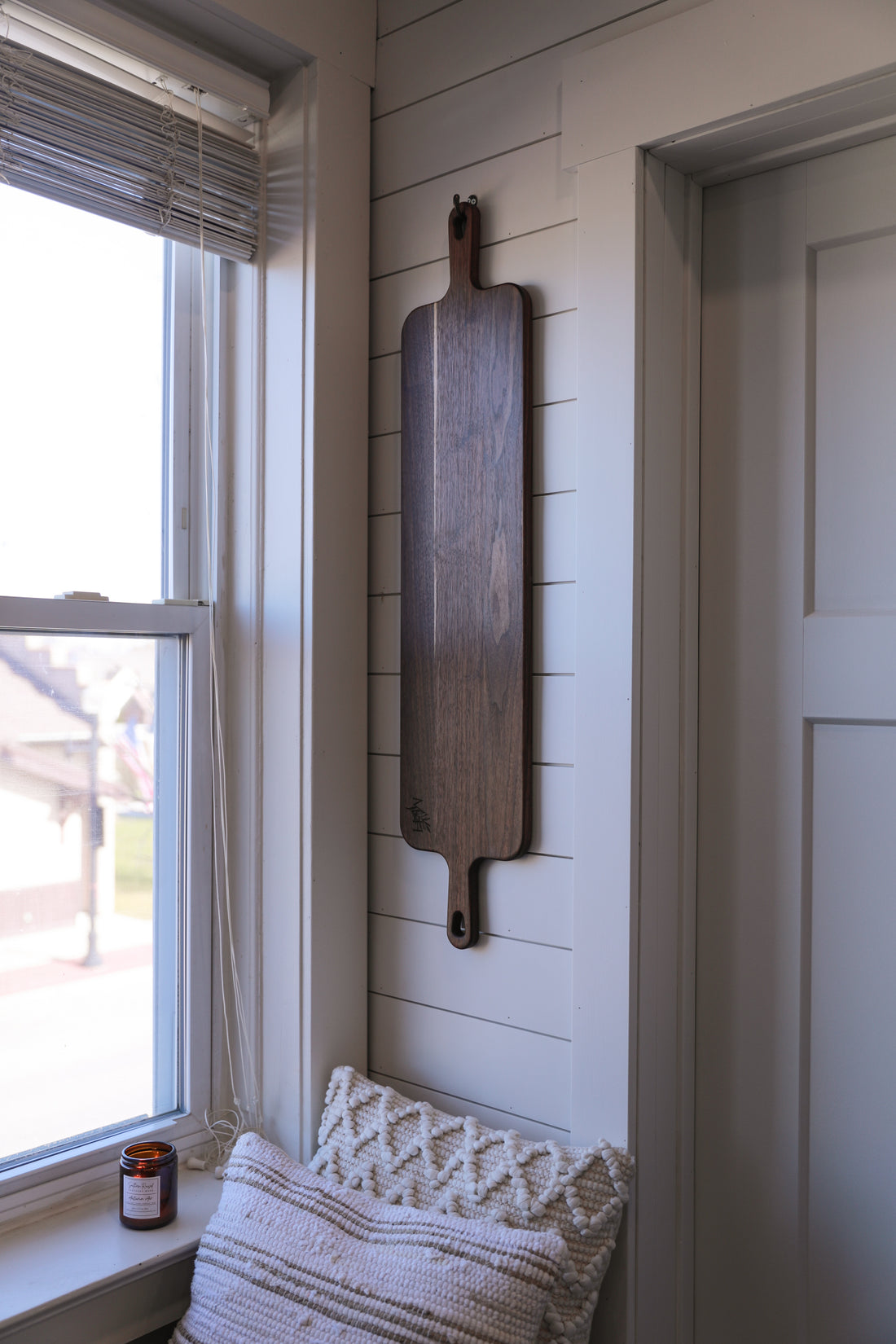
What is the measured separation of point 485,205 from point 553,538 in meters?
0.51

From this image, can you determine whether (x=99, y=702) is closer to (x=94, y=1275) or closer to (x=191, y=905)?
(x=191, y=905)

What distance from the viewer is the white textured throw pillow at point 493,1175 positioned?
124cm

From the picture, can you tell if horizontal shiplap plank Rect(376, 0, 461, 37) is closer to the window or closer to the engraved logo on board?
the window

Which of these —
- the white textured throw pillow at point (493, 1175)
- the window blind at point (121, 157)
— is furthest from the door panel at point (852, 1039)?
the window blind at point (121, 157)

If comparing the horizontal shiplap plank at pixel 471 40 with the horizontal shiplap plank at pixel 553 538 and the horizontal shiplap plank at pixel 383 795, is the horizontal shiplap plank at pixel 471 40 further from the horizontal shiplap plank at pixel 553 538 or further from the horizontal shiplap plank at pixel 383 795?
the horizontal shiplap plank at pixel 383 795

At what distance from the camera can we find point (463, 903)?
1.49 m

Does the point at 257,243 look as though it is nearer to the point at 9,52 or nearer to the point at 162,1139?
the point at 9,52

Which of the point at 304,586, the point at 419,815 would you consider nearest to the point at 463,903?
the point at 419,815

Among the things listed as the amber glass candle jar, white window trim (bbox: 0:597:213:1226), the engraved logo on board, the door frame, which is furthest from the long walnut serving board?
Result: the amber glass candle jar

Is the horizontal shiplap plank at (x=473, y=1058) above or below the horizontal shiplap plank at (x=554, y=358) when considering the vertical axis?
below

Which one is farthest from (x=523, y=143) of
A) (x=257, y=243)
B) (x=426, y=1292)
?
(x=426, y=1292)

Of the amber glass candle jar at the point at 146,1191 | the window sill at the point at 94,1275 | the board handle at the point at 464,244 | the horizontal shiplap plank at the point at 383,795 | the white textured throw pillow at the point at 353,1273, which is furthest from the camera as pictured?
the horizontal shiplap plank at the point at 383,795

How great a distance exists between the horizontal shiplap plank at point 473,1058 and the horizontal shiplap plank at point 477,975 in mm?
17

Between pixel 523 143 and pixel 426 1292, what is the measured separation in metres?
1.48
